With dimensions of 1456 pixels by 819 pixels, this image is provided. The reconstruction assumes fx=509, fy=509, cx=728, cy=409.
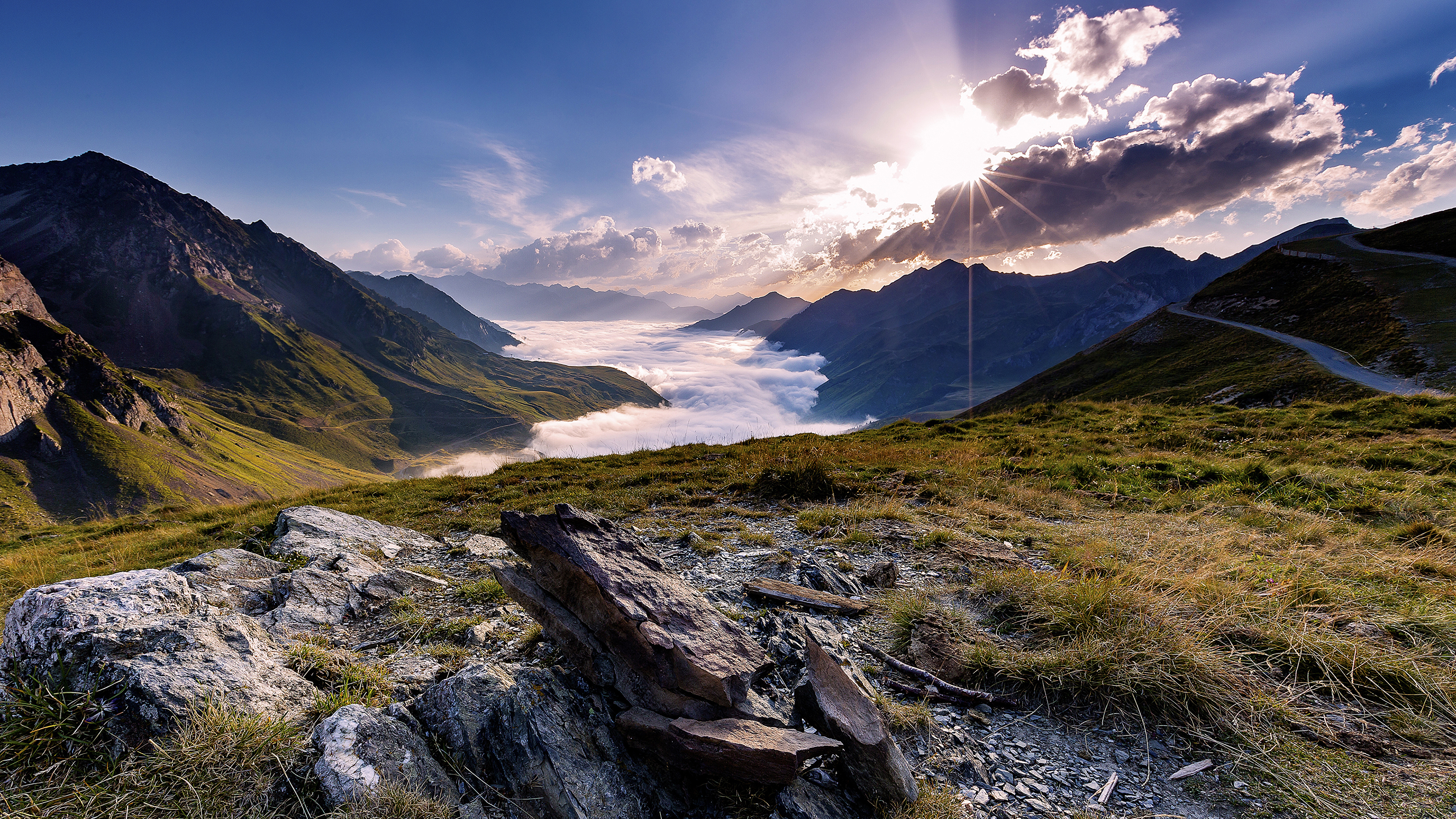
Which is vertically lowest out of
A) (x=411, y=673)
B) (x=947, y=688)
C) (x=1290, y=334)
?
(x=947, y=688)

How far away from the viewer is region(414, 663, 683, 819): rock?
14.6 ft

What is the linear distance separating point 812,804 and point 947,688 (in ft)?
7.63

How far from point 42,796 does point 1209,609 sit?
10954 mm

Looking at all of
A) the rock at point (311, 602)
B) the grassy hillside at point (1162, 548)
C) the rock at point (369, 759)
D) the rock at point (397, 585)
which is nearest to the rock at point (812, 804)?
the grassy hillside at point (1162, 548)

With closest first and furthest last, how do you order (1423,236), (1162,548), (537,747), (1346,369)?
1. (537,747)
2. (1162,548)
3. (1346,369)
4. (1423,236)

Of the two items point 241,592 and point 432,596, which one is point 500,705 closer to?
point 432,596

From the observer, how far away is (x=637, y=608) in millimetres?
5441

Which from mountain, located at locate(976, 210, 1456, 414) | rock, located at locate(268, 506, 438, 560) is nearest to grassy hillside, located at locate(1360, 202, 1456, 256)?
mountain, located at locate(976, 210, 1456, 414)

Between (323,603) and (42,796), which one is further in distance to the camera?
(323,603)

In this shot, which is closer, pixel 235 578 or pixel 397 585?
pixel 235 578

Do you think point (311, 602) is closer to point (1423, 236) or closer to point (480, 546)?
point (480, 546)

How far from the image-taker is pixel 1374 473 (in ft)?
44.4

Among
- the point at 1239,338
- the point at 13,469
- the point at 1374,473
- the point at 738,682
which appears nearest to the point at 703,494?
the point at 738,682

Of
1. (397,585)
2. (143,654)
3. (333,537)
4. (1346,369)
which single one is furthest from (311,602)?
(1346,369)
